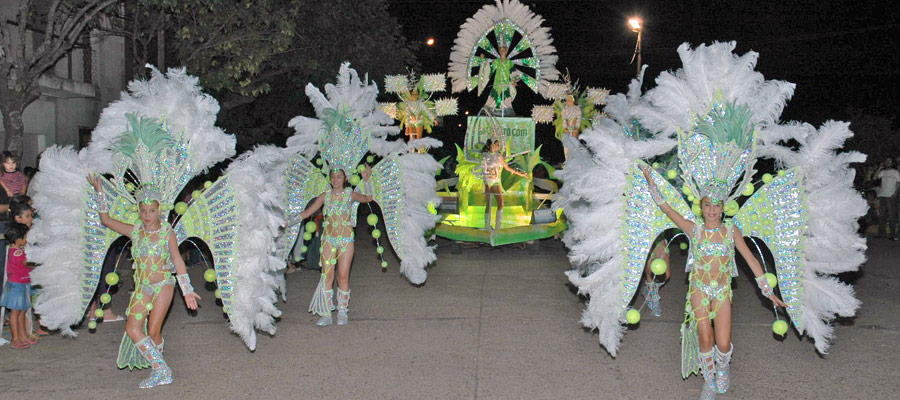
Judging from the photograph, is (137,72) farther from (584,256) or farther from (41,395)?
(584,256)

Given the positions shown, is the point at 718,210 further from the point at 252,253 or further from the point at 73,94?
the point at 73,94

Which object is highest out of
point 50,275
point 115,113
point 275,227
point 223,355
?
point 115,113

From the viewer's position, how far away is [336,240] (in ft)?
25.4

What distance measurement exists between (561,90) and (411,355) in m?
8.48

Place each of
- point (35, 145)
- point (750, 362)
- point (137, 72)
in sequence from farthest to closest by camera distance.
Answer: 1. point (35, 145)
2. point (137, 72)
3. point (750, 362)

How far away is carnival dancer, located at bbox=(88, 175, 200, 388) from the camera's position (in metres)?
5.56

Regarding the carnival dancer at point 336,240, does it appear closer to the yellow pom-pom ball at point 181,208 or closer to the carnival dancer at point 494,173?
the yellow pom-pom ball at point 181,208

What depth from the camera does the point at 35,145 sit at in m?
16.6

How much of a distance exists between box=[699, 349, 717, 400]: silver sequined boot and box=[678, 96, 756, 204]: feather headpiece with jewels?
1092 millimetres

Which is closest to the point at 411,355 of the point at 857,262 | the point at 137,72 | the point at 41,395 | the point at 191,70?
the point at 41,395

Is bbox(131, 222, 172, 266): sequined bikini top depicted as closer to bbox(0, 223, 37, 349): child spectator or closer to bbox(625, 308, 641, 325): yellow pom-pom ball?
bbox(0, 223, 37, 349): child spectator

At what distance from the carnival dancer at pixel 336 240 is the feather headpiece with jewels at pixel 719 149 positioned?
11.5 feet

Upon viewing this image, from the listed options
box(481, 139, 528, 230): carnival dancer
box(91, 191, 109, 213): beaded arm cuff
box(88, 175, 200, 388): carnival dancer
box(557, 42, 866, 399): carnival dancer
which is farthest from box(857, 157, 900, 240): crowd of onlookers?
box(91, 191, 109, 213): beaded arm cuff

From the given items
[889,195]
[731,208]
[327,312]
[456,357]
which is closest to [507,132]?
[327,312]
